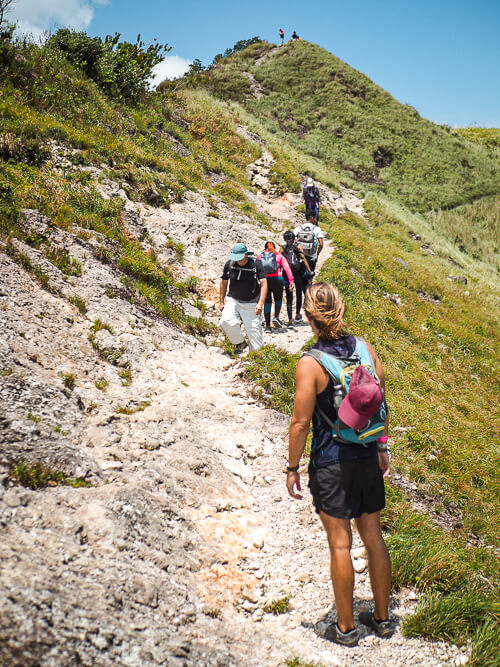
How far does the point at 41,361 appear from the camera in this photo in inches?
203

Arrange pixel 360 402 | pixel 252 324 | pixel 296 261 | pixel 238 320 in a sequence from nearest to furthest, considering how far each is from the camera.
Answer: pixel 360 402
pixel 238 320
pixel 252 324
pixel 296 261

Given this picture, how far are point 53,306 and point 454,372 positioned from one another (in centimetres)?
962

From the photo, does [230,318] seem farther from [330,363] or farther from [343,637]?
[343,637]

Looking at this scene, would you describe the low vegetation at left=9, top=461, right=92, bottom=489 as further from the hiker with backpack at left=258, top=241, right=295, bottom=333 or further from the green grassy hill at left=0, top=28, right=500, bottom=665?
the hiker with backpack at left=258, top=241, right=295, bottom=333

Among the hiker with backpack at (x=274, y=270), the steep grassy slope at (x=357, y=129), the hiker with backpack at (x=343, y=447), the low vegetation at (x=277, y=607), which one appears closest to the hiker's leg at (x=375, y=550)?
the hiker with backpack at (x=343, y=447)

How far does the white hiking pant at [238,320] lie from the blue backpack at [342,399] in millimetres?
4761

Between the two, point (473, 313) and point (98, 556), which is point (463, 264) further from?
point (98, 556)

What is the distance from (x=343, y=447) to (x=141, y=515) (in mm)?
1943

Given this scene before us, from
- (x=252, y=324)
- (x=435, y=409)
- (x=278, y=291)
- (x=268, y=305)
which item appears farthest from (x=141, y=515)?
(x=278, y=291)

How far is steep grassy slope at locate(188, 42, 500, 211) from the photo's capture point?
3228 cm

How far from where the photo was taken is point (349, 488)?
2684 mm

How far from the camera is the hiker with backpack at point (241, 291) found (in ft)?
24.2

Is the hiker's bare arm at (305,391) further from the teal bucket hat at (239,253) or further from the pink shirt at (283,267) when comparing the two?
the pink shirt at (283,267)

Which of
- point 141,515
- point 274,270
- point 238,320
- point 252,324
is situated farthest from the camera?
point 274,270
